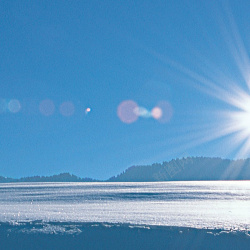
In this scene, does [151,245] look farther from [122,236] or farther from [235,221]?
[235,221]

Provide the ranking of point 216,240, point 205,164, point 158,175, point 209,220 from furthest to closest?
point 205,164 → point 158,175 → point 209,220 → point 216,240

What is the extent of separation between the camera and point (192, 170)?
100438 mm

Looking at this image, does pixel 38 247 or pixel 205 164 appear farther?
pixel 205 164

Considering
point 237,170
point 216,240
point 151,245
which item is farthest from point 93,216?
point 237,170

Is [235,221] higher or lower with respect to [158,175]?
lower

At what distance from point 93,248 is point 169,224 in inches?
54.3

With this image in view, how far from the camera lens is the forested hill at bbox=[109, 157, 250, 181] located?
279 ft

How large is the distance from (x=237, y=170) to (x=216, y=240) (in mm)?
91611

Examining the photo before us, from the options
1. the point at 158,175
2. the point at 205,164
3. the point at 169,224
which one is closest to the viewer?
the point at 169,224

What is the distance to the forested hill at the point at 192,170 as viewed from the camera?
8512cm

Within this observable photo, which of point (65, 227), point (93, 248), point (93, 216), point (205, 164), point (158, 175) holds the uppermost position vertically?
point (205, 164)

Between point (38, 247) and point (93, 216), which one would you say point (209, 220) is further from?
point (38, 247)

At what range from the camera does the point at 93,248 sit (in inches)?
193

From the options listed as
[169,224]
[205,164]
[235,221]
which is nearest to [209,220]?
[235,221]
